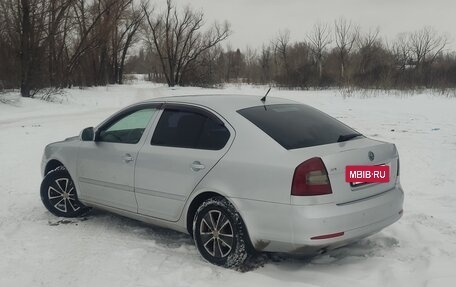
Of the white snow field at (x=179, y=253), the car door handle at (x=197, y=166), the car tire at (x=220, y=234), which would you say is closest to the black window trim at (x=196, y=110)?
the car door handle at (x=197, y=166)

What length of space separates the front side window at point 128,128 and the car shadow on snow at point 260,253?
1000mm

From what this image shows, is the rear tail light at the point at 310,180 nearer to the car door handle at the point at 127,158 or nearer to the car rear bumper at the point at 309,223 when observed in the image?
the car rear bumper at the point at 309,223

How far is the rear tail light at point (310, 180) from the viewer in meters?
3.79

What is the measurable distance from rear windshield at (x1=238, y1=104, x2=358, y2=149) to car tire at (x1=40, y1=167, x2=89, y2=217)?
8.32ft

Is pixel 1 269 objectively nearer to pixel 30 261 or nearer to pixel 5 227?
pixel 30 261

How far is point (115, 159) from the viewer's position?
515cm

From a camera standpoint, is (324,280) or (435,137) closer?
(324,280)

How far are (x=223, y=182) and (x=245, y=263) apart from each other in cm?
76

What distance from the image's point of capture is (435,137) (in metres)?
12.0

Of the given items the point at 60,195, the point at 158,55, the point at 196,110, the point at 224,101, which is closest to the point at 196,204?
the point at 196,110

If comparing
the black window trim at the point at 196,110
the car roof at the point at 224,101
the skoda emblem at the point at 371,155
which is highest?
the car roof at the point at 224,101

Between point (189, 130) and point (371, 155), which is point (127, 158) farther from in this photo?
point (371, 155)

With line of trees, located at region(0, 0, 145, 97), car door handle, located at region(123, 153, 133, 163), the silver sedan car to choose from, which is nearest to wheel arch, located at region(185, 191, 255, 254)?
the silver sedan car

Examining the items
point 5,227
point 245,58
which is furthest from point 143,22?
point 5,227
